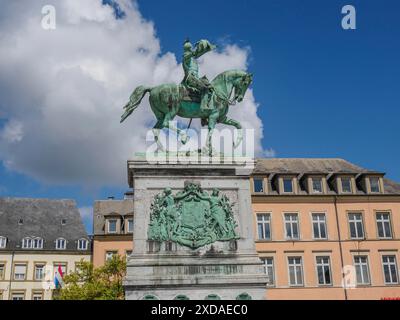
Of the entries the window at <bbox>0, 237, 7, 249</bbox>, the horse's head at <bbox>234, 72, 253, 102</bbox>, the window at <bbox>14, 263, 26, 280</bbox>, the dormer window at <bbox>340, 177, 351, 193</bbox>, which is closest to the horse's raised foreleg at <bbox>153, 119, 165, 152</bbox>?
the horse's head at <bbox>234, 72, 253, 102</bbox>

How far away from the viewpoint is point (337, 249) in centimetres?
4916

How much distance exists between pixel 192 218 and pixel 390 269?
37.2 m

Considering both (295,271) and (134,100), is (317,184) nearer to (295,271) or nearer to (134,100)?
(295,271)

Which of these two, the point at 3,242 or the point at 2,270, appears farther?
the point at 3,242

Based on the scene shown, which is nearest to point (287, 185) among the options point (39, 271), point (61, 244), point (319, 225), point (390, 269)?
point (319, 225)

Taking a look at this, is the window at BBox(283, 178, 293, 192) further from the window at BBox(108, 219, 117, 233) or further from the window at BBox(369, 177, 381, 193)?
the window at BBox(108, 219, 117, 233)

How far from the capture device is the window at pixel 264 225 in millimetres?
49344

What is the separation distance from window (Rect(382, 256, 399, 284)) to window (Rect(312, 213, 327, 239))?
5.94 metres

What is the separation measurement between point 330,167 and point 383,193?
6.03 m

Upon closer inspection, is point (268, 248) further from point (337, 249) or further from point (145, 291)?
point (145, 291)

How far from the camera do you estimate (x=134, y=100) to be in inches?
750

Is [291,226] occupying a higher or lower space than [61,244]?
lower

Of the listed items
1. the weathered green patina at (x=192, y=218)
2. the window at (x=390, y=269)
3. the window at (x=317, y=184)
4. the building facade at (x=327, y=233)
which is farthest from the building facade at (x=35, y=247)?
the weathered green patina at (x=192, y=218)
